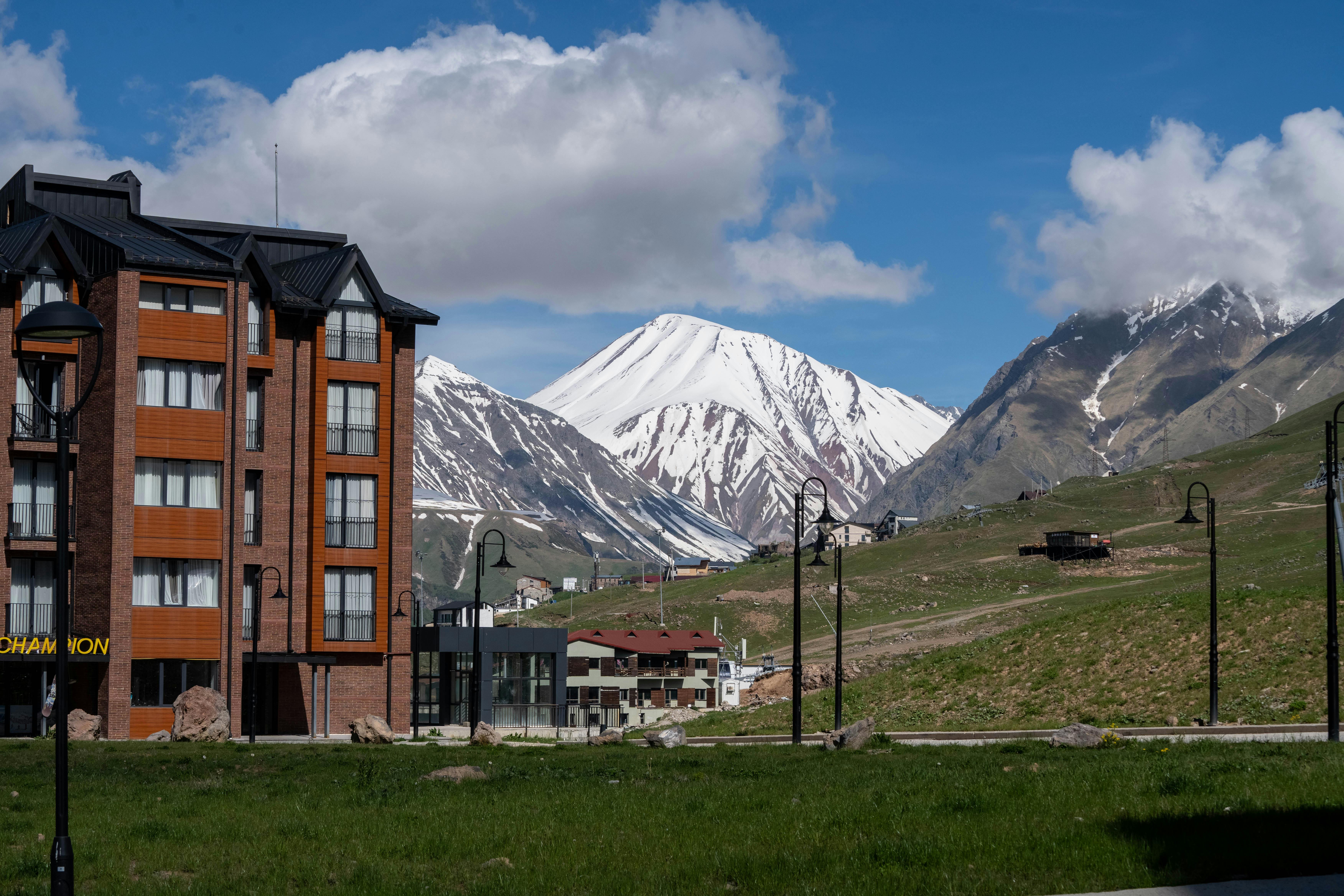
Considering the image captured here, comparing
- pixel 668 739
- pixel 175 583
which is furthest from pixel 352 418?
pixel 668 739

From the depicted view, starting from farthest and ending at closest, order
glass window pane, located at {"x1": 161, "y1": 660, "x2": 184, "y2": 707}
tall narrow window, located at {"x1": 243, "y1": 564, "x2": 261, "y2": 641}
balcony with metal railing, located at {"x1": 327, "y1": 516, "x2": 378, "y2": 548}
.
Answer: balcony with metal railing, located at {"x1": 327, "y1": 516, "x2": 378, "y2": 548} < tall narrow window, located at {"x1": 243, "y1": 564, "x2": 261, "y2": 641} < glass window pane, located at {"x1": 161, "y1": 660, "x2": 184, "y2": 707}

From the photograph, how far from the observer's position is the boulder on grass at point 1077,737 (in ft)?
105

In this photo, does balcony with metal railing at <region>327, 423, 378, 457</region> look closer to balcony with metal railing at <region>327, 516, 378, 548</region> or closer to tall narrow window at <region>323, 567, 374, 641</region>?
balcony with metal railing at <region>327, 516, 378, 548</region>

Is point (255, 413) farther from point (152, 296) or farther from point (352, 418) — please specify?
point (152, 296)

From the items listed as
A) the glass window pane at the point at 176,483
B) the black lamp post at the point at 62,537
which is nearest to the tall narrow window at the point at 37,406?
the glass window pane at the point at 176,483

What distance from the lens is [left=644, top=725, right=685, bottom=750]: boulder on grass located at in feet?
136

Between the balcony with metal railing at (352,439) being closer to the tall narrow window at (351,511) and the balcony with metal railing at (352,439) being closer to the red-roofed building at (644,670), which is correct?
the tall narrow window at (351,511)

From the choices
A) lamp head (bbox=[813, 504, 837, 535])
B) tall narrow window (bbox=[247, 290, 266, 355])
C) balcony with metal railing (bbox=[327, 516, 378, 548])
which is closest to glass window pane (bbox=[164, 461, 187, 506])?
tall narrow window (bbox=[247, 290, 266, 355])

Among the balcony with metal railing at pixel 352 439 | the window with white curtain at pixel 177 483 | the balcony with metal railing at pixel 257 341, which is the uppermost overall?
the balcony with metal railing at pixel 257 341

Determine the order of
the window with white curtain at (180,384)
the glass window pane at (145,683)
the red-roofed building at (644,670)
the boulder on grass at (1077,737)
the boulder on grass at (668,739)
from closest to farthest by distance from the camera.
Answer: the boulder on grass at (1077,737) → the boulder on grass at (668,739) → the glass window pane at (145,683) → the window with white curtain at (180,384) → the red-roofed building at (644,670)

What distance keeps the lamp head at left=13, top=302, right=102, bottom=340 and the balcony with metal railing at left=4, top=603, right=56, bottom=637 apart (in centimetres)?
4909

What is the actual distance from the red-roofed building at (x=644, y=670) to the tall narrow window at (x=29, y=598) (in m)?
58.6

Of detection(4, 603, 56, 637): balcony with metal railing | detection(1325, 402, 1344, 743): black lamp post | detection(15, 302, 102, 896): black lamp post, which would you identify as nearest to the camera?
detection(15, 302, 102, 896): black lamp post

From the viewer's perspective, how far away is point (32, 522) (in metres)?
61.3
